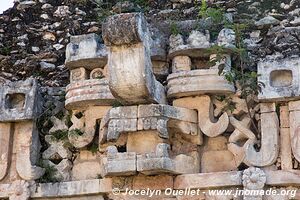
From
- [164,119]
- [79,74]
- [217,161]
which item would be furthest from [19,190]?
[217,161]

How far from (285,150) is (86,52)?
1.78m

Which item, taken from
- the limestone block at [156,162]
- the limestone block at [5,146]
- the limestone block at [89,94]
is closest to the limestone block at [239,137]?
the limestone block at [156,162]

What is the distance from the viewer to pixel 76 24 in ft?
21.3

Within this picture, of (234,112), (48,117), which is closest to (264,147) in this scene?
(234,112)

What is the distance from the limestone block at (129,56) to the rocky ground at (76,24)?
0.92 metres

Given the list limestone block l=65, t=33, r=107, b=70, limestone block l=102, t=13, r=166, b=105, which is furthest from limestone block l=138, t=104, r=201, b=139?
limestone block l=65, t=33, r=107, b=70

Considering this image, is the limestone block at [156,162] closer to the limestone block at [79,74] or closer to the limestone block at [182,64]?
the limestone block at [182,64]

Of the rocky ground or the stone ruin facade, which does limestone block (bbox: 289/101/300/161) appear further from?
the rocky ground

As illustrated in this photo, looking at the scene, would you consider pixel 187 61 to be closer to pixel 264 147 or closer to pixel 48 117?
pixel 264 147

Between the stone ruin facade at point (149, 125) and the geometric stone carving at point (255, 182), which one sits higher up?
the stone ruin facade at point (149, 125)

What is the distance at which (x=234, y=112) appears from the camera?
17.9 ft

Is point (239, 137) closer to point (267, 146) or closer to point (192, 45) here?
point (267, 146)

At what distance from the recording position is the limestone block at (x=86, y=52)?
5.80 metres

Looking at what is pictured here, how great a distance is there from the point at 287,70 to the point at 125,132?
128cm
